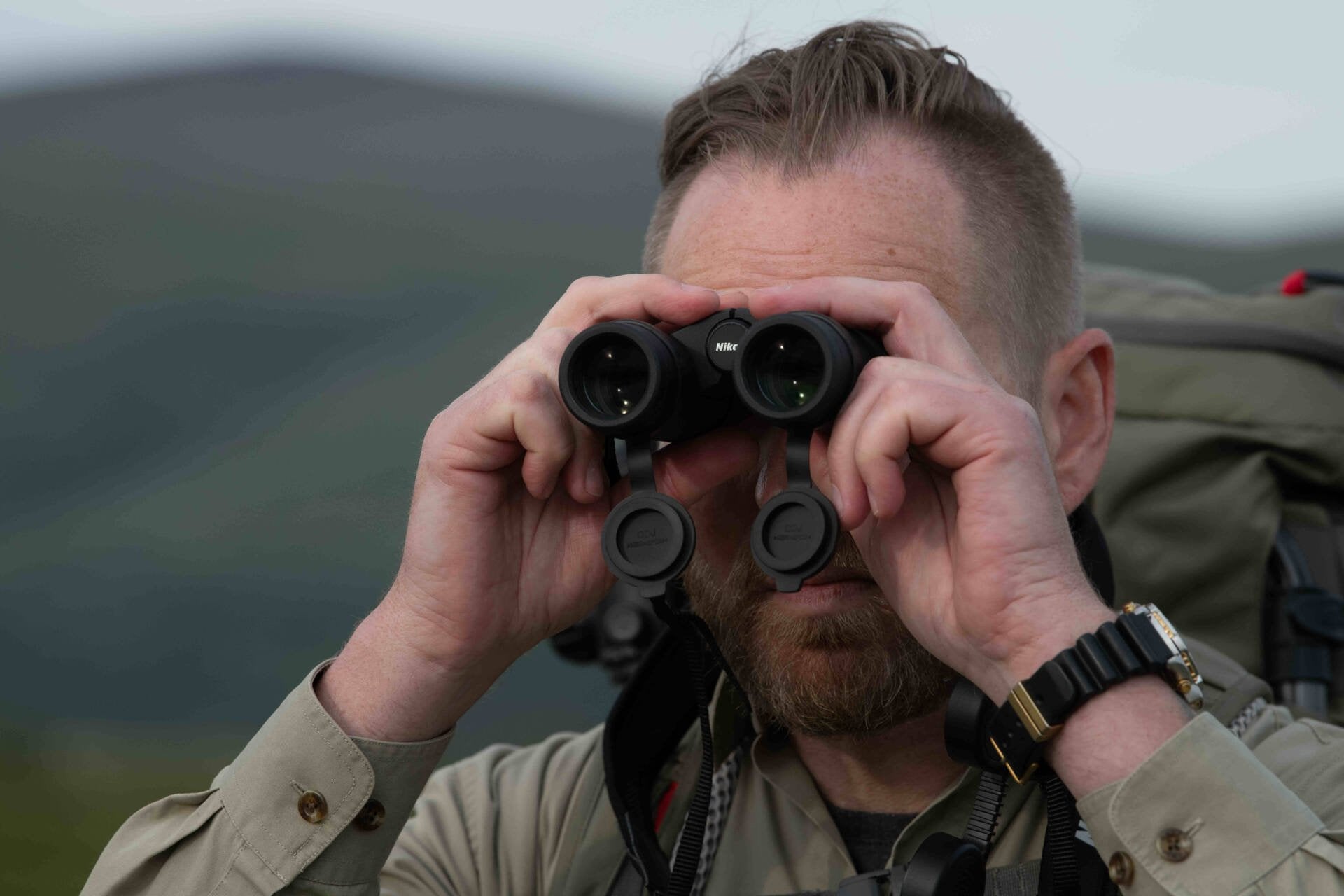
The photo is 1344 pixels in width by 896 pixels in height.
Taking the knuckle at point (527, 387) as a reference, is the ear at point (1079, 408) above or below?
below

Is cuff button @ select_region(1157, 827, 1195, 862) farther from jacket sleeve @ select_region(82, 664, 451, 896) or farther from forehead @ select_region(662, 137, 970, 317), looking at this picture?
jacket sleeve @ select_region(82, 664, 451, 896)

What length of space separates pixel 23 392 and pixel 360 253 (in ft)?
25.4

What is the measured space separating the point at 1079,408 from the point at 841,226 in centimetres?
61

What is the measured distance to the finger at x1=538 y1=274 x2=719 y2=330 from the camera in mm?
1787

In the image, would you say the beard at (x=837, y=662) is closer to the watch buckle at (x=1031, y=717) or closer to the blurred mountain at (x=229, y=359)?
the watch buckle at (x=1031, y=717)

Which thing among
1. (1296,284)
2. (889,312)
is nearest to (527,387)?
(889,312)

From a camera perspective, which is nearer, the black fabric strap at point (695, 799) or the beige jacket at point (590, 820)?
the beige jacket at point (590, 820)

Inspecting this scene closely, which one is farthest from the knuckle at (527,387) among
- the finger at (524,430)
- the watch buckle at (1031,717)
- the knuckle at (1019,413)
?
the watch buckle at (1031,717)

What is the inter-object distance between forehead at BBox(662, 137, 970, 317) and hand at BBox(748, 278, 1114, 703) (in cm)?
34

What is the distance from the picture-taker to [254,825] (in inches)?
72.4

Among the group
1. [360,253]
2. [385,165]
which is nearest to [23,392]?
[360,253]

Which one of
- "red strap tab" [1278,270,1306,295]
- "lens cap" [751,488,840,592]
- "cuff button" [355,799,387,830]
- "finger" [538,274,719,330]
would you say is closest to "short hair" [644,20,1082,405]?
"finger" [538,274,719,330]

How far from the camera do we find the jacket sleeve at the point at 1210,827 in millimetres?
1472

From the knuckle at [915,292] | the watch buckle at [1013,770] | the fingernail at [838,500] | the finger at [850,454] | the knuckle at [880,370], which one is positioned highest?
the knuckle at [915,292]
